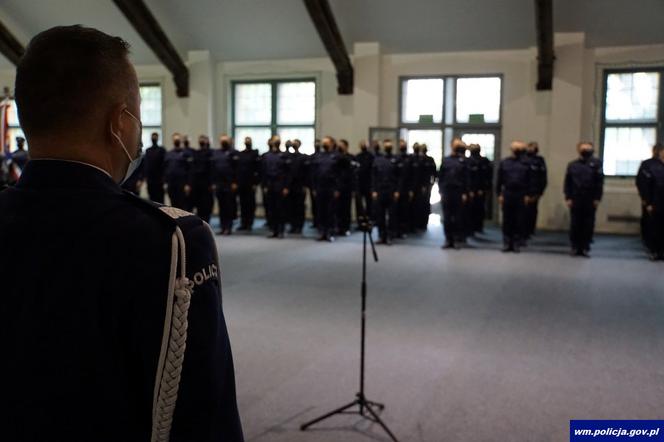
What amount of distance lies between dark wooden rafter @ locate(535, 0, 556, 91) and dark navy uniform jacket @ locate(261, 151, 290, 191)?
4534 millimetres

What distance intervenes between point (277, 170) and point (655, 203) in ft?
18.4

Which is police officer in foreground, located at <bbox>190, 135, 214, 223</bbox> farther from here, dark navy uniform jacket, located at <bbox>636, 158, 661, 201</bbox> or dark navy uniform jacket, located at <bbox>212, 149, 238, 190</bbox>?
dark navy uniform jacket, located at <bbox>636, 158, 661, 201</bbox>

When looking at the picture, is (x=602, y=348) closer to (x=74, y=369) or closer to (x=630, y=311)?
(x=630, y=311)

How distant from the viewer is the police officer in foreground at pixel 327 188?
9.91 m

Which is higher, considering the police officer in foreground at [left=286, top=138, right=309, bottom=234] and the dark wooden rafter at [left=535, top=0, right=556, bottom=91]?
the dark wooden rafter at [left=535, top=0, right=556, bottom=91]

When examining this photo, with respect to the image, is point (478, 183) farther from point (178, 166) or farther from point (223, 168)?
point (178, 166)

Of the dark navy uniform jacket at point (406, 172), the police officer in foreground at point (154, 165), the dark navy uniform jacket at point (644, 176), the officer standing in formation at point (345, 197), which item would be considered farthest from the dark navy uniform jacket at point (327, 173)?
the dark navy uniform jacket at point (644, 176)

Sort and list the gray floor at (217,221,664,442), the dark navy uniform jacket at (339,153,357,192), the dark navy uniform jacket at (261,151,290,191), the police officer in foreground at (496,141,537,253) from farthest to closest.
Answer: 1. the dark navy uniform jacket at (261,151,290,191)
2. the dark navy uniform jacket at (339,153,357,192)
3. the police officer in foreground at (496,141,537,253)
4. the gray floor at (217,221,664,442)

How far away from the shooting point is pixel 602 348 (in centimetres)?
431

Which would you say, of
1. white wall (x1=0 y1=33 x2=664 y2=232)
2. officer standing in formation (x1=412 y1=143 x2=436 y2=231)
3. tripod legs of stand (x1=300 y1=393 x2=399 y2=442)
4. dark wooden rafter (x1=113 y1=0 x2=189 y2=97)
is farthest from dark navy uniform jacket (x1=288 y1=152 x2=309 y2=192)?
tripod legs of stand (x1=300 y1=393 x2=399 y2=442)

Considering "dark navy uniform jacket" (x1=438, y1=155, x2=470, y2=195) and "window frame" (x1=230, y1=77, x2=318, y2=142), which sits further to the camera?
"window frame" (x1=230, y1=77, x2=318, y2=142)

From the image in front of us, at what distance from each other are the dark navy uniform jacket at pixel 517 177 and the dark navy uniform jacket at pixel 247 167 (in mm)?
4089

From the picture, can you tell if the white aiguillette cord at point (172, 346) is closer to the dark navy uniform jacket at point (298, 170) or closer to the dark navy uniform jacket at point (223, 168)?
the dark navy uniform jacket at point (298, 170)

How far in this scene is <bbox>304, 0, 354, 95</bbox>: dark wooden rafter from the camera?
415 inches
